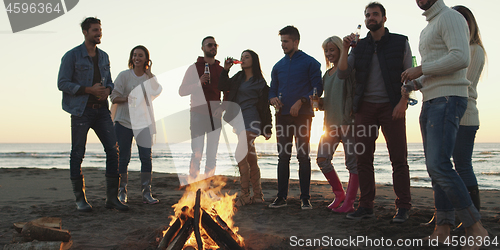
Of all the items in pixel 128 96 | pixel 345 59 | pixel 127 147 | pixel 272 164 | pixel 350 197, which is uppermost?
pixel 345 59

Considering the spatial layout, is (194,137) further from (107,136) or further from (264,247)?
(264,247)

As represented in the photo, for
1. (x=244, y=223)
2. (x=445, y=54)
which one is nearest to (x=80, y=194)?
(x=244, y=223)

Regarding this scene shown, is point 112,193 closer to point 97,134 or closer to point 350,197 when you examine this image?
point 97,134

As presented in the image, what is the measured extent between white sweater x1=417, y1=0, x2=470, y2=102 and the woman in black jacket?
99.3 inches

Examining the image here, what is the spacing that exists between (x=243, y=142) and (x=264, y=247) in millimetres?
2356

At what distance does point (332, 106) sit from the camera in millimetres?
4543

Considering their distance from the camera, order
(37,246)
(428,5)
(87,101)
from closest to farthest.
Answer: (37,246)
(428,5)
(87,101)

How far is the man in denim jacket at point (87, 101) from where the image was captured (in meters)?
4.21

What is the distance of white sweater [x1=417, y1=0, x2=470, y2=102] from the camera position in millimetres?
2570

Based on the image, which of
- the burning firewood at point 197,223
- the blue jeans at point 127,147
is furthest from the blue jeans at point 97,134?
the burning firewood at point 197,223

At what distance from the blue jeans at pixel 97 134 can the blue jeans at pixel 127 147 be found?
0.43 metres

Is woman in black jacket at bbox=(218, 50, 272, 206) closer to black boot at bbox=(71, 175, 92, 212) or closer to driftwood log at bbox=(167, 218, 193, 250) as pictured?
black boot at bbox=(71, 175, 92, 212)

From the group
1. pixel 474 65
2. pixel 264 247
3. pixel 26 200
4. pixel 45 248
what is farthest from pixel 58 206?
pixel 474 65

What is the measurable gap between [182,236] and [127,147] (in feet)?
9.29
